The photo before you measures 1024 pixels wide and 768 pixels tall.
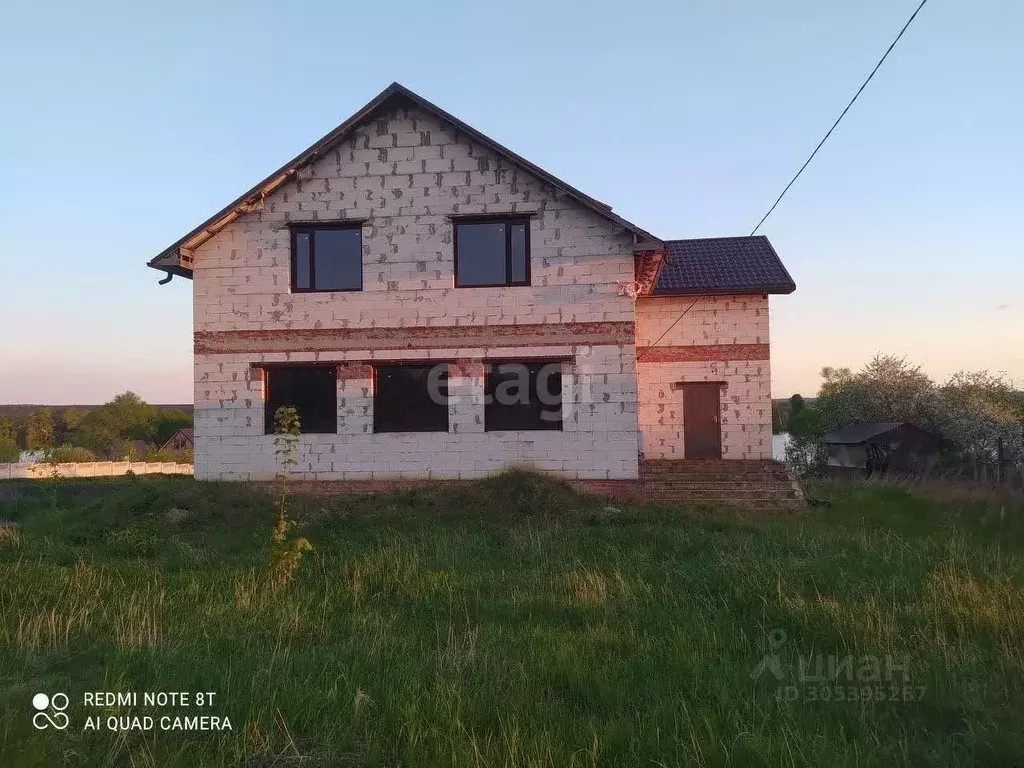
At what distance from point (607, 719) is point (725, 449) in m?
13.5

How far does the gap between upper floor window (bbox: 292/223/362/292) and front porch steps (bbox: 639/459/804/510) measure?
7.56 metres

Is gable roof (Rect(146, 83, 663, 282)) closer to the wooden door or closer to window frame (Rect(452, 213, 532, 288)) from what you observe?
window frame (Rect(452, 213, 532, 288))

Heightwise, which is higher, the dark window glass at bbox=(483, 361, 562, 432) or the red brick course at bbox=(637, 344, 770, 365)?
the red brick course at bbox=(637, 344, 770, 365)

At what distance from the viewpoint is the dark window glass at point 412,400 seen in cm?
1395

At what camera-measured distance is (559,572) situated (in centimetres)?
749

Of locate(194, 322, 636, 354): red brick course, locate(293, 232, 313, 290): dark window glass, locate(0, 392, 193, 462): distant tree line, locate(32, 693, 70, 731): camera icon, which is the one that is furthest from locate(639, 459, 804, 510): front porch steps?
locate(0, 392, 193, 462): distant tree line

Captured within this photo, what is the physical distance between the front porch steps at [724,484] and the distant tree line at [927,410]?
26.4ft

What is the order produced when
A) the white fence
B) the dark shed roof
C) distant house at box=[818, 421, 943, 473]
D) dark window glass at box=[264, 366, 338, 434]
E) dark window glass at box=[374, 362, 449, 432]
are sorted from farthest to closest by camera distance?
the white fence, the dark shed roof, distant house at box=[818, 421, 943, 473], dark window glass at box=[264, 366, 338, 434], dark window glass at box=[374, 362, 449, 432]

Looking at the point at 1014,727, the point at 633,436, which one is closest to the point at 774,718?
the point at 1014,727

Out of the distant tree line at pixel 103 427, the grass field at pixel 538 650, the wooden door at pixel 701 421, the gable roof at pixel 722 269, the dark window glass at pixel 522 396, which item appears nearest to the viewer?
the grass field at pixel 538 650

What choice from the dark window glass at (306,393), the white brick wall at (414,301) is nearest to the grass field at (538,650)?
the white brick wall at (414,301)

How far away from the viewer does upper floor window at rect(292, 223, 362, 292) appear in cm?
1418

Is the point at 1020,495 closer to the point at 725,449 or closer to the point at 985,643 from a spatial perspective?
the point at 725,449

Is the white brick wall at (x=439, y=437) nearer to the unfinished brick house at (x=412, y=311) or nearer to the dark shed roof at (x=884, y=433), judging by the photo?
the unfinished brick house at (x=412, y=311)
